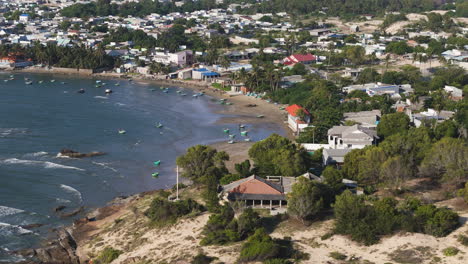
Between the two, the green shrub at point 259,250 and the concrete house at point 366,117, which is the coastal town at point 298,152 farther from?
the concrete house at point 366,117

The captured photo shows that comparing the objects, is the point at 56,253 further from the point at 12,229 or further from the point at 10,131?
the point at 10,131

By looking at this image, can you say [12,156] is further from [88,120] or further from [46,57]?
[46,57]

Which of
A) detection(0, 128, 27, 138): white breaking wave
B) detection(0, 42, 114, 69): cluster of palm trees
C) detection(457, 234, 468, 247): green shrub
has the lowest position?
detection(0, 128, 27, 138): white breaking wave

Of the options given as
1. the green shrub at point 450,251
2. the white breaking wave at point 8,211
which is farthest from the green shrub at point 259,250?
the white breaking wave at point 8,211

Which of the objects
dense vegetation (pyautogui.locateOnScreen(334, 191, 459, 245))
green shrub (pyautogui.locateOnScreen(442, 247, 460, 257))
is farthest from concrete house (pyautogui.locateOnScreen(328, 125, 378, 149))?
green shrub (pyautogui.locateOnScreen(442, 247, 460, 257))

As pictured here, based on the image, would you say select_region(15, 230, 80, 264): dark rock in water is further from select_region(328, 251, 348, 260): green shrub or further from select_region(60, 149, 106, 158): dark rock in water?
select_region(60, 149, 106, 158): dark rock in water

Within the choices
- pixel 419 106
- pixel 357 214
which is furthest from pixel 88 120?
pixel 357 214
